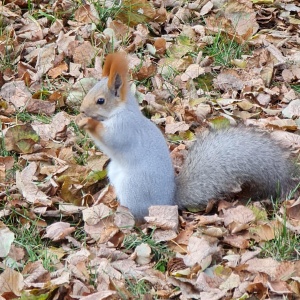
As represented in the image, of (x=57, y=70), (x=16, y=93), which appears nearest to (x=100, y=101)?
(x=16, y=93)

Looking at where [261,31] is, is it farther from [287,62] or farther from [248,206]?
[248,206]

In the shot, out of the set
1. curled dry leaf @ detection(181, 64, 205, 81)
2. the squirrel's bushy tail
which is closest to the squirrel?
the squirrel's bushy tail

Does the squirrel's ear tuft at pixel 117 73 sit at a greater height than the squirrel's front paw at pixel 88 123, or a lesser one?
greater

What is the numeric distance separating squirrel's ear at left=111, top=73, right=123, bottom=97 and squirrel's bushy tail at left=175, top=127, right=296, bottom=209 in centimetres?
40

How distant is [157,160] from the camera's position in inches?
108

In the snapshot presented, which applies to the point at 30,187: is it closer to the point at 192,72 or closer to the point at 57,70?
the point at 57,70

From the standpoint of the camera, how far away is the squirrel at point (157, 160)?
2707 millimetres

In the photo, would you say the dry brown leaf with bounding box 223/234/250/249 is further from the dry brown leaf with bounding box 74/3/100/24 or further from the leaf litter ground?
the dry brown leaf with bounding box 74/3/100/24

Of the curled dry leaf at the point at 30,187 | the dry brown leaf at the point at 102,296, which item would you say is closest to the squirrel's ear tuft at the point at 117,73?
the curled dry leaf at the point at 30,187

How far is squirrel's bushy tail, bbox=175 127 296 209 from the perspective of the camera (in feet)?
8.89

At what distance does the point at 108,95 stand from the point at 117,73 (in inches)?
3.6

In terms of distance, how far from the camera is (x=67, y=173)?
9.95 ft

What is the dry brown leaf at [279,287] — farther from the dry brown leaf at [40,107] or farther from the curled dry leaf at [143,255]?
the dry brown leaf at [40,107]

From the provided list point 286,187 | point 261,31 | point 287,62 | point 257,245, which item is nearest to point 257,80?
point 287,62
